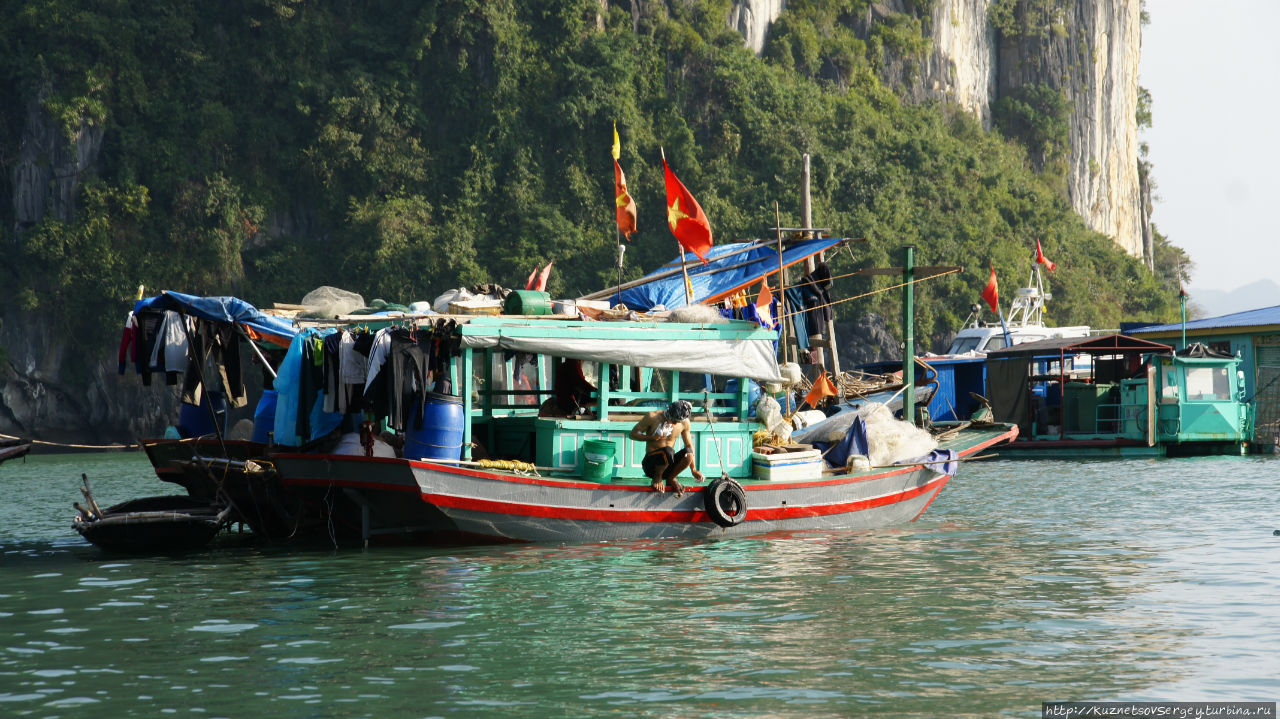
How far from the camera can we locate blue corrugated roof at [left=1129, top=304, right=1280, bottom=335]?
32.0 meters

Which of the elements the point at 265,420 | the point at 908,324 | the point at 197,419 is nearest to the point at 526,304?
the point at 265,420

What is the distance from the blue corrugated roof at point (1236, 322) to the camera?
105 ft

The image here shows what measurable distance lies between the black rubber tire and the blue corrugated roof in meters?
23.4

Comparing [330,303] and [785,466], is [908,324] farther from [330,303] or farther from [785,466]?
[330,303]

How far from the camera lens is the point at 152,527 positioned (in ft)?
43.4

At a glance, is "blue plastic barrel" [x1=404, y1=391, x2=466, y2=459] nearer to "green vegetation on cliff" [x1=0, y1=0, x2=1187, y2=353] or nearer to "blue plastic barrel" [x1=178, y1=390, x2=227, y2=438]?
"blue plastic barrel" [x1=178, y1=390, x2=227, y2=438]

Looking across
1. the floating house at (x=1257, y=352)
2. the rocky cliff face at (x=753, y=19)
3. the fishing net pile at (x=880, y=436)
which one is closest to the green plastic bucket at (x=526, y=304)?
the fishing net pile at (x=880, y=436)

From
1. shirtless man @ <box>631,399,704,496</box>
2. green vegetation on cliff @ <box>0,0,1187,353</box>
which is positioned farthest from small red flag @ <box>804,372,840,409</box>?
green vegetation on cliff @ <box>0,0,1187,353</box>

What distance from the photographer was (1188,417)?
93.0 feet

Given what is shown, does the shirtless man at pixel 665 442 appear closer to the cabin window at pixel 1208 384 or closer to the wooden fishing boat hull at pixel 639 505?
the wooden fishing boat hull at pixel 639 505

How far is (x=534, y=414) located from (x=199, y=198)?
1577 inches

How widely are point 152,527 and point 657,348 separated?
5.69m

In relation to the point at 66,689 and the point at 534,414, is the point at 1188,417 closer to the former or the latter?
the point at 534,414

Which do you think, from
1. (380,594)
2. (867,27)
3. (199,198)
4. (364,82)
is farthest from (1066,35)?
(380,594)
